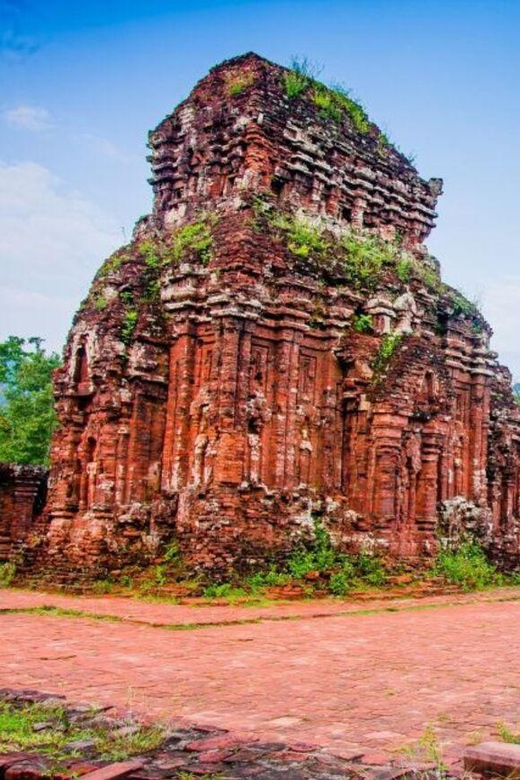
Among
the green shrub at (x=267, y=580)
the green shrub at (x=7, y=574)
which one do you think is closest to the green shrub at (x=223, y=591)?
the green shrub at (x=267, y=580)

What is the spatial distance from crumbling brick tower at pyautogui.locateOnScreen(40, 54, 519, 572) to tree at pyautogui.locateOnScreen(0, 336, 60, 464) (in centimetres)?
1252

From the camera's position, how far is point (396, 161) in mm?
23188

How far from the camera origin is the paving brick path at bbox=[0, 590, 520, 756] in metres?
6.84

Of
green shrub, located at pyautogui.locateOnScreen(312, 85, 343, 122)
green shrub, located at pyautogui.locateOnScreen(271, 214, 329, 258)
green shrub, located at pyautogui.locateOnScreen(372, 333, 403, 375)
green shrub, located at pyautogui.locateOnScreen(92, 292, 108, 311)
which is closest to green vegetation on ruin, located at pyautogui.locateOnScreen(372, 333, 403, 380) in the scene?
green shrub, located at pyautogui.locateOnScreen(372, 333, 403, 375)

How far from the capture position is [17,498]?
22000 mm

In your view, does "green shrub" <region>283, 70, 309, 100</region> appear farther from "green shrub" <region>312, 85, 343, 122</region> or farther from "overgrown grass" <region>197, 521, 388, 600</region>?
"overgrown grass" <region>197, 521, 388, 600</region>

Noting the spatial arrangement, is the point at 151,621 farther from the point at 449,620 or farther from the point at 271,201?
the point at 271,201

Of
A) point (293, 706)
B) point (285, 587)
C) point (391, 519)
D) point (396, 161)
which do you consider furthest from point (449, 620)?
point (396, 161)

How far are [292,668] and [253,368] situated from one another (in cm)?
904

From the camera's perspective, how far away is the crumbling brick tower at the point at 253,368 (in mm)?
17219

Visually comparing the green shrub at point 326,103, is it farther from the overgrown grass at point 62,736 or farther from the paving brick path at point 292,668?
the overgrown grass at point 62,736

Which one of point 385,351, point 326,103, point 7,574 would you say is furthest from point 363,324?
point 7,574

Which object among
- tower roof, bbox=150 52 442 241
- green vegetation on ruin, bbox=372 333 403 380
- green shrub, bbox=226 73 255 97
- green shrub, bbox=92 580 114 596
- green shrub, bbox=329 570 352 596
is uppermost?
green shrub, bbox=226 73 255 97

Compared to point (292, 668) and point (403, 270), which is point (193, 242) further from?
point (292, 668)
